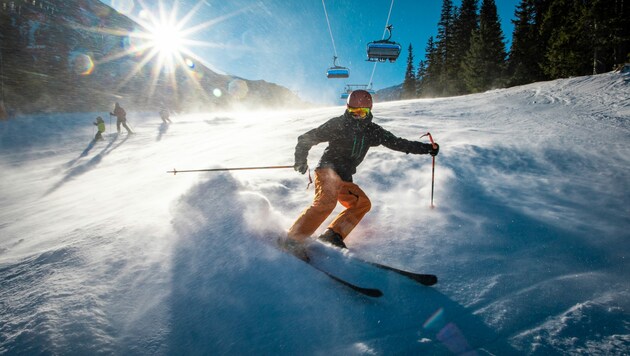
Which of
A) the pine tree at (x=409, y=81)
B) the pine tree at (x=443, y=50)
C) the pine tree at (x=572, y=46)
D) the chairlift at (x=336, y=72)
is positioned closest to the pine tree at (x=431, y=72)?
the pine tree at (x=443, y=50)

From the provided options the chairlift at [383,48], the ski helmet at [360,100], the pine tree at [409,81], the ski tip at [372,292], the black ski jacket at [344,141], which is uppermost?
the pine tree at [409,81]

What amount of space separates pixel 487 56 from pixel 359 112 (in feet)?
127

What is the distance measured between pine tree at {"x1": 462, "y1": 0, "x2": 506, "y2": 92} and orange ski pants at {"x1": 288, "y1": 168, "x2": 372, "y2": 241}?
1508 inches

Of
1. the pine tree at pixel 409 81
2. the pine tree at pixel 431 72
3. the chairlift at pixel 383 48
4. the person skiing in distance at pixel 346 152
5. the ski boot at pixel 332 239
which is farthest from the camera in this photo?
the pine tree at pixel 409 81

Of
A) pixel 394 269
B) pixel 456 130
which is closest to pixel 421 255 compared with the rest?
pixel 394 269

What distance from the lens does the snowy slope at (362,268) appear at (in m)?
1.82

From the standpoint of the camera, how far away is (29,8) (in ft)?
137

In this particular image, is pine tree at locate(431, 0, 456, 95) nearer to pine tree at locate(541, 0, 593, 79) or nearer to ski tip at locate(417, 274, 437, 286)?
pine tree at locate(541, 0, 593, 79)

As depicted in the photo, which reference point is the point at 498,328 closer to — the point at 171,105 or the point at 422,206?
the point at 422,206

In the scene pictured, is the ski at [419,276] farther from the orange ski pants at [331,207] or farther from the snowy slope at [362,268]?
the orange ski pants at [331,207]

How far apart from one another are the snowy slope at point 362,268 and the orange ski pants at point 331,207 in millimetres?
281

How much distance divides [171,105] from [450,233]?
183 feet

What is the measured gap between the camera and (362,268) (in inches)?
94.3

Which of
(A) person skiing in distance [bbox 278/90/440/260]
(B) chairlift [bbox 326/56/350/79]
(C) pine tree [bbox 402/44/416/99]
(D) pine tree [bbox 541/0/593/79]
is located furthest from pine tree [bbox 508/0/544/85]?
(A) person skiing in distance [bbox 278/90/440/260]
